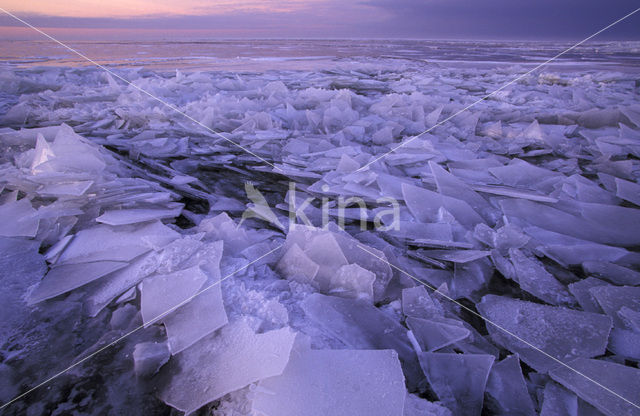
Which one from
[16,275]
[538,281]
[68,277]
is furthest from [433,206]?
[16,275]

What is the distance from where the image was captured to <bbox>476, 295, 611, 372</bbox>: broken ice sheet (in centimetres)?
82

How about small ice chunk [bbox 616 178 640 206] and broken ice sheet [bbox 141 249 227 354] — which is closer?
broken ice sheet [bbox 141 249 227 354]

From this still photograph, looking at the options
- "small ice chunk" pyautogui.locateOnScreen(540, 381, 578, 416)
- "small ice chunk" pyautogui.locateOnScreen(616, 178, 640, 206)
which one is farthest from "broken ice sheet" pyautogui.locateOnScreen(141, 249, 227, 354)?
"small ice chunk" pyautogui.locateOnScreen(616, 178, 640, 206)

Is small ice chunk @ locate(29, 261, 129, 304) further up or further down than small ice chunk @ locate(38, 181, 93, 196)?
further down

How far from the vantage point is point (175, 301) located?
2.84 ft

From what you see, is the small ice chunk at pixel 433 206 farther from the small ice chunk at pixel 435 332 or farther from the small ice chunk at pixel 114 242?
the small ice chunk at pixel 114 242

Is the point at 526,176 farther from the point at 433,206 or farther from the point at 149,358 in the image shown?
the point at 149,358

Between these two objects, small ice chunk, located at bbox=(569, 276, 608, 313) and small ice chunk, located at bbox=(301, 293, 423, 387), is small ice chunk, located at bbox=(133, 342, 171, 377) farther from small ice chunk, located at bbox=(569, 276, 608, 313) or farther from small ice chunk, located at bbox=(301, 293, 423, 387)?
small ice chunk, located at bbox=(569, 276, 608, 313)

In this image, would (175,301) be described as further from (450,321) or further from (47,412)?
(450,321)

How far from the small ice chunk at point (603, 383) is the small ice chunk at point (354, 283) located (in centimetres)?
49

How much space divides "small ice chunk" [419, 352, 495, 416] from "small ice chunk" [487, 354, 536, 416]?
4 cm

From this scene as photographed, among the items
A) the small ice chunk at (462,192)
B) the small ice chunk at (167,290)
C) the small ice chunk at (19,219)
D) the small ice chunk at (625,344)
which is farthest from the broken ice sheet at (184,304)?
the small ice chunk at (462,192)

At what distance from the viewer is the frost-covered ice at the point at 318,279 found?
27.8 inches

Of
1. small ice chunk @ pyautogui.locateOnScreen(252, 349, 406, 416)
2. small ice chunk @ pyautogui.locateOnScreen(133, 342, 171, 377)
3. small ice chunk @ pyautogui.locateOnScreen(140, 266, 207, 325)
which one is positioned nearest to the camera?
small ice chunk @ pyautogui.locateOnScreen(252, 349, 406, 416)
